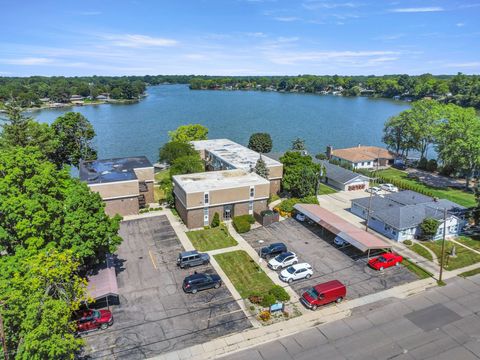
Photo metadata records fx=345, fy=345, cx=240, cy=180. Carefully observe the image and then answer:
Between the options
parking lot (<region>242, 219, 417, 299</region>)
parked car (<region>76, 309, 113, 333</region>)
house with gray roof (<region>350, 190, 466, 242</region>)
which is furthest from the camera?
house with gray roof (<region>350, 190, 466, 242</region>)

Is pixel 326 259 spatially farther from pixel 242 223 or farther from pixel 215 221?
pixel 215 221

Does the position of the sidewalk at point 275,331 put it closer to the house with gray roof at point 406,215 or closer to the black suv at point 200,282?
the black suv at point 200,282

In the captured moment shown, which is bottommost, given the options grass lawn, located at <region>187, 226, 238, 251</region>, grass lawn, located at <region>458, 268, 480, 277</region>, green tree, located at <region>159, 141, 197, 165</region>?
grass lawn, located at <region>458, 268, 480, 277</region>

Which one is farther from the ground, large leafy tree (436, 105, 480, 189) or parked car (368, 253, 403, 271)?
large leafy tree (436, 105, 480, 189)

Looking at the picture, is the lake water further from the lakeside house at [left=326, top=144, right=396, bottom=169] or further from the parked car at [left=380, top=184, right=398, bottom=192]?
the parked car at [left=380, top=184, right=398, bottom=192]

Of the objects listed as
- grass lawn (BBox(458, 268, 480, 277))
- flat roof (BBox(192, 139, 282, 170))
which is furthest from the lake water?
grass lawn (BBox(458, 268, 480, 277))

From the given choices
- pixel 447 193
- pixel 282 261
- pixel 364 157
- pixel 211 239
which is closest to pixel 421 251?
pixel 282 261
